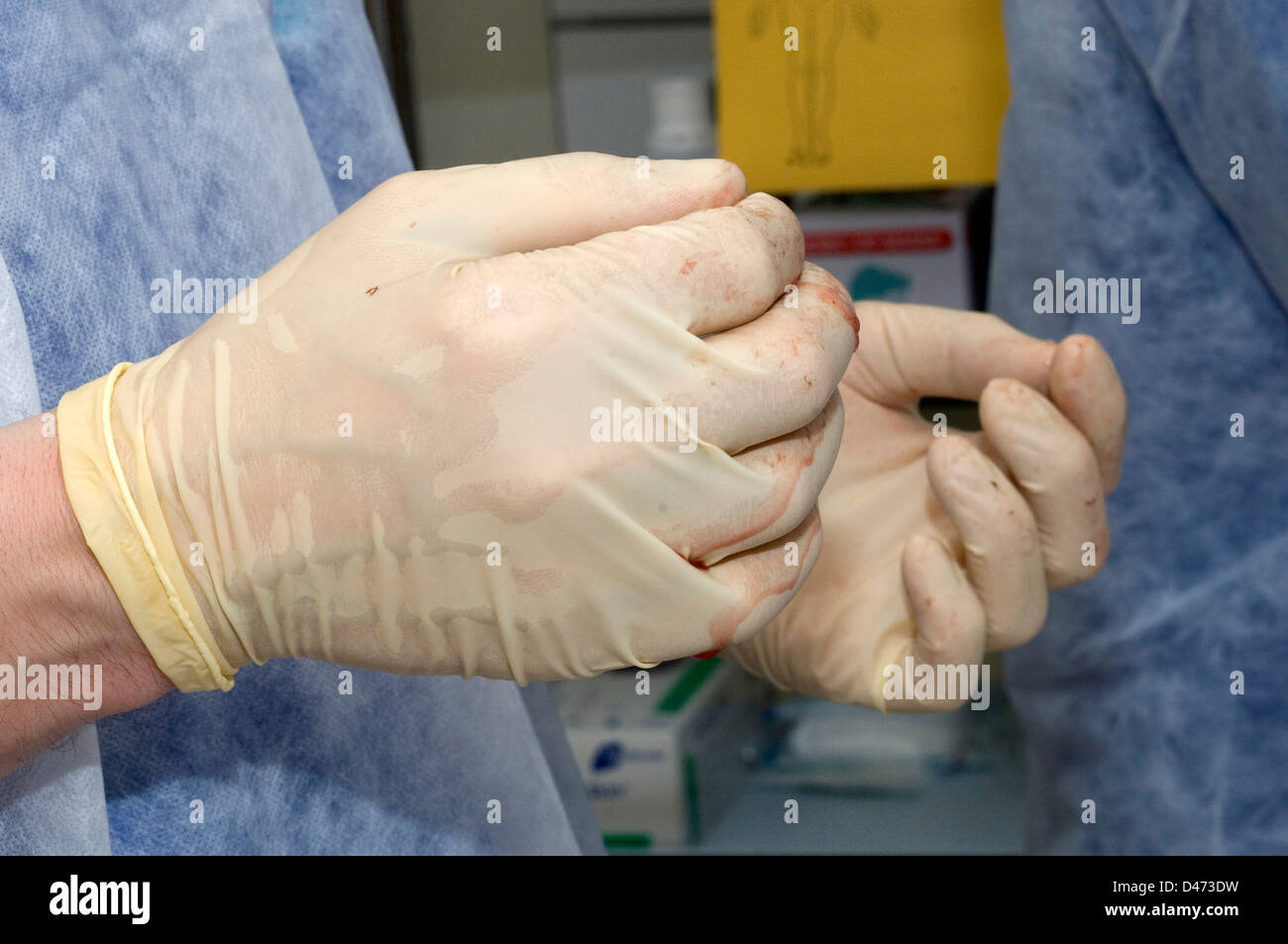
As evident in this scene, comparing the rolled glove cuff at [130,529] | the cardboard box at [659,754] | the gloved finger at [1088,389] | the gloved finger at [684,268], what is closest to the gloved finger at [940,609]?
the gloved finger at [1088,389]

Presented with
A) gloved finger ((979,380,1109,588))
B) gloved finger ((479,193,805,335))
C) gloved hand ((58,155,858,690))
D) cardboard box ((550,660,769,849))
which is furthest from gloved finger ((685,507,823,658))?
cardboard box ((550,660,769,849))

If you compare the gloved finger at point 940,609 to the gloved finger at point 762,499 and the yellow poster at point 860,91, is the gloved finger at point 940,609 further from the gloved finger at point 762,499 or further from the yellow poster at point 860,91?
the yellow poster at point 860,91

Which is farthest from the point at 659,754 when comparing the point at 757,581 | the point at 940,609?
the point at 757,581

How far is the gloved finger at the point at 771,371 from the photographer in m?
0.50

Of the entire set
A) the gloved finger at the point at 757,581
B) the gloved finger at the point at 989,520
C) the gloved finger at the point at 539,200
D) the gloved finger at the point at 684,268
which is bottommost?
the gloved finger at the point at 989,520

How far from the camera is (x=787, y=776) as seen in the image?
5.12 feet

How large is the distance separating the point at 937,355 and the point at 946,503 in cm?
15

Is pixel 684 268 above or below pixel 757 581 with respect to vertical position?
above

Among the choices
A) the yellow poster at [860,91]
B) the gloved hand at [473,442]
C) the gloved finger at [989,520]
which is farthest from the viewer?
the yellow poster at [860,91]

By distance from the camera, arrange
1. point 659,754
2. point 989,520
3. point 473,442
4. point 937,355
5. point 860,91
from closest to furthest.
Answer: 1. point 473,442
2. point 989,520
3. point 937,355
4. point 860,91
5. point 659,754

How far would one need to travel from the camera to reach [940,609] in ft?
2.35

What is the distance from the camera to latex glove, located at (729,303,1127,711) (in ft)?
2.35

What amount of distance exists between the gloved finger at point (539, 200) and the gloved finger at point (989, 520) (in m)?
0.27

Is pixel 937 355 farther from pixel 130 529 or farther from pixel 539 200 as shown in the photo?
pixel 130 529
